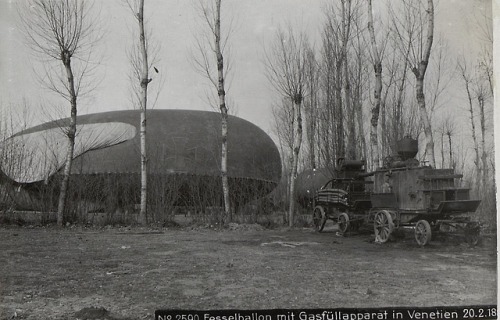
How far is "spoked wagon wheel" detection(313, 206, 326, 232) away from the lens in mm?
11098

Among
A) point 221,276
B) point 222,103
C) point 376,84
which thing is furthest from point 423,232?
point 222,103

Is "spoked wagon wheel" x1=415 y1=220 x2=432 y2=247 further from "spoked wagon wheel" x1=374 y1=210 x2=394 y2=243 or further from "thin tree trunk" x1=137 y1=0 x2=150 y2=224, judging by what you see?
"thin tree trunk" x1=137 y1=0 x2=150 y2=224

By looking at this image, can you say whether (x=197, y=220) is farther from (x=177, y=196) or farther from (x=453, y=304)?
(x=453, y=304)

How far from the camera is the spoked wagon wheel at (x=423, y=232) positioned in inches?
299

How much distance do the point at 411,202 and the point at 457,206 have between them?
0.86 metres

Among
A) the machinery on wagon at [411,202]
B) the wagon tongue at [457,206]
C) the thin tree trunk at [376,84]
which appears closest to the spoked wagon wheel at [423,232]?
the machinery on wagon at [411,202]

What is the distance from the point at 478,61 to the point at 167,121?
12.2 meters

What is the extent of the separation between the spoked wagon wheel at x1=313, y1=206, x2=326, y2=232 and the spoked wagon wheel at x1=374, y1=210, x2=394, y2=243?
2.27 metres

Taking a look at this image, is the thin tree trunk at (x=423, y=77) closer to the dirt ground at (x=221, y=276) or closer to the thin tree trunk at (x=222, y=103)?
the dirt ground at (x=221, y=276)

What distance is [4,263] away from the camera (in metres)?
5.18

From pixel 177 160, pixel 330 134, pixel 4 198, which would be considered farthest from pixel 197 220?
pixel 330 134

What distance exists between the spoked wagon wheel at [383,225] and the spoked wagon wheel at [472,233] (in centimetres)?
135
